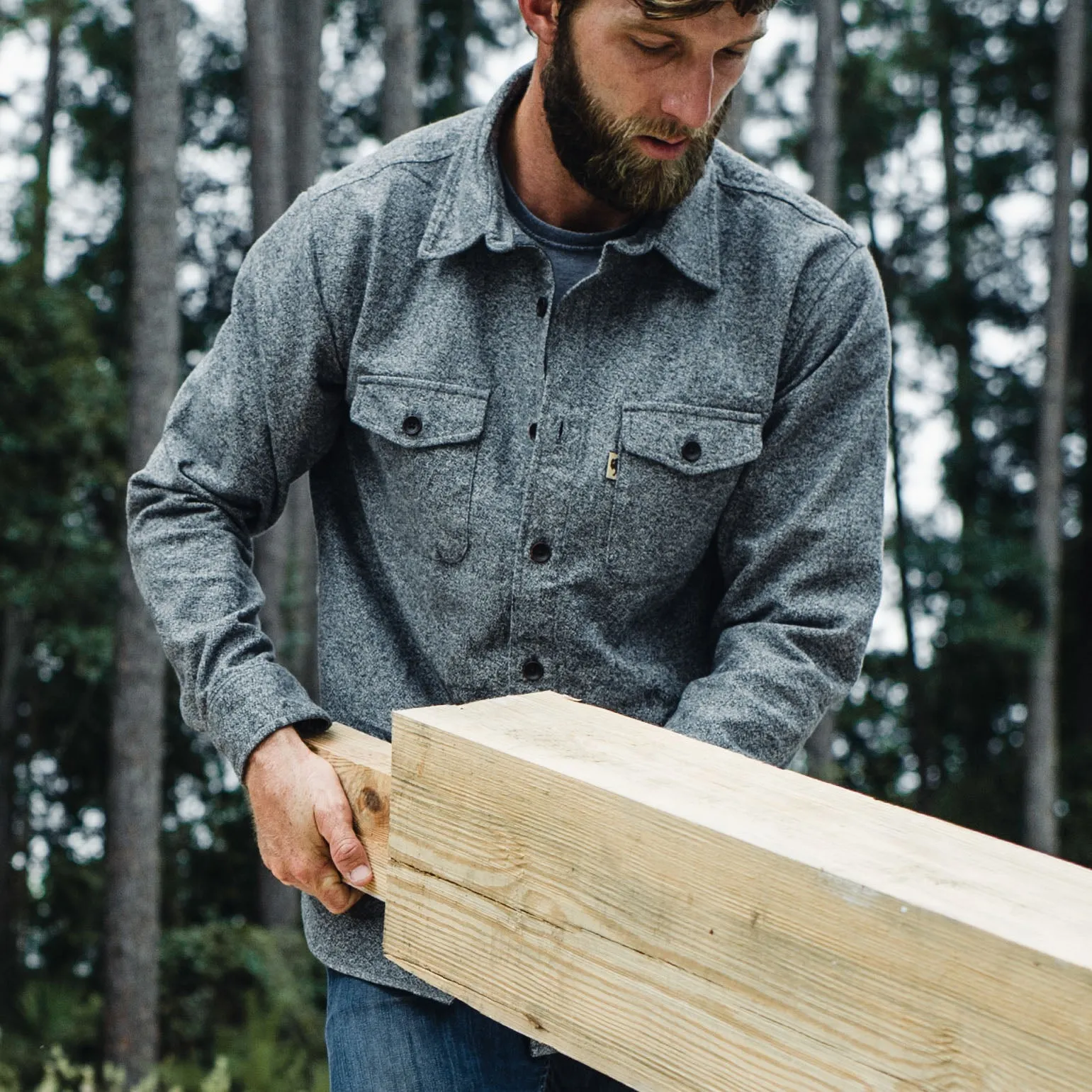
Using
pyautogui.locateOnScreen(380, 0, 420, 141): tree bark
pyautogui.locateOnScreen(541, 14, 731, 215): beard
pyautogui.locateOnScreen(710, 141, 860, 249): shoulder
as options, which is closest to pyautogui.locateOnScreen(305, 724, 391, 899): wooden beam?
pyautogui.locateOnScreen(541, 14, 731, 215): beard

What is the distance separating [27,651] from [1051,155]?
1467cm

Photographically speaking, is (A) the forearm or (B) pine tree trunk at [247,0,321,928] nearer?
(A) the forearm

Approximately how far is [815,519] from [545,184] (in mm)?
636

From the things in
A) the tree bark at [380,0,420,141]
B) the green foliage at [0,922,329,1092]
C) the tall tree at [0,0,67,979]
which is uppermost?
the tree bark at [380,0,420,141]

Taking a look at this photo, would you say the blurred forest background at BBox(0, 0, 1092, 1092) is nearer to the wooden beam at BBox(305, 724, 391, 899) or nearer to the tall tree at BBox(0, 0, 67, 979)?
the tall tree at BBox(0, 0, 67, 979)

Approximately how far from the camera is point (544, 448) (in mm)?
2043

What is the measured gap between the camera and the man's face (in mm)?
1862

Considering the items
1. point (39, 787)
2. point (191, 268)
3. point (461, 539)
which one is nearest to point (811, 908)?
point (461, 539)

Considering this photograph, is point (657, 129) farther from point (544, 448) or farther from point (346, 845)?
point (346, 845)

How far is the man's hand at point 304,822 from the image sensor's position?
1.77m

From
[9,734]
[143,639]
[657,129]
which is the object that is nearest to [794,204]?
[657,129]

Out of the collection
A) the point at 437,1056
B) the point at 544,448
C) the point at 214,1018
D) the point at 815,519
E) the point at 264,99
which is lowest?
the point at 214,1018

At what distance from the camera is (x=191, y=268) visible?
2084 cm

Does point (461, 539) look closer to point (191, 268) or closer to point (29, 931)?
point (29, 931)
